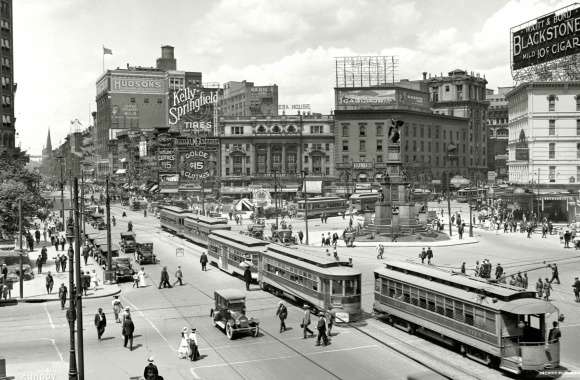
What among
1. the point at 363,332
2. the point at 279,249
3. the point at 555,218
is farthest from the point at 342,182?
the point at 363,332

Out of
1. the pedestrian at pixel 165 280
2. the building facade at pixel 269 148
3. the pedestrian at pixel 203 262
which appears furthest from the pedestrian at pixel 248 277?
the building facade at pixel 269 148

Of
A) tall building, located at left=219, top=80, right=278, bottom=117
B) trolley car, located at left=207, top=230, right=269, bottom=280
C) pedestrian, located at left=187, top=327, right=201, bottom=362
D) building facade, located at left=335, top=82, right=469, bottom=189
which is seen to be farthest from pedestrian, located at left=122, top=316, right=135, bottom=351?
tall building, located at left=219, top=80, right=278, bottom=117

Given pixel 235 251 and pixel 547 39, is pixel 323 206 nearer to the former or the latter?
pixel 547 39

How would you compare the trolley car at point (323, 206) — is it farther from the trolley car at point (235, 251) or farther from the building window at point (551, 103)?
the trolley car at point (235, 251)

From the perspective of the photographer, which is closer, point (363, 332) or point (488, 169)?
point (363, 332)

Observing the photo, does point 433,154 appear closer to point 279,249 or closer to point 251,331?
point 279,249

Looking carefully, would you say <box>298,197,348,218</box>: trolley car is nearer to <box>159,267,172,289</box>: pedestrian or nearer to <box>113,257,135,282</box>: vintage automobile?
<box>113,257,135,282</box>: vintage automobile
